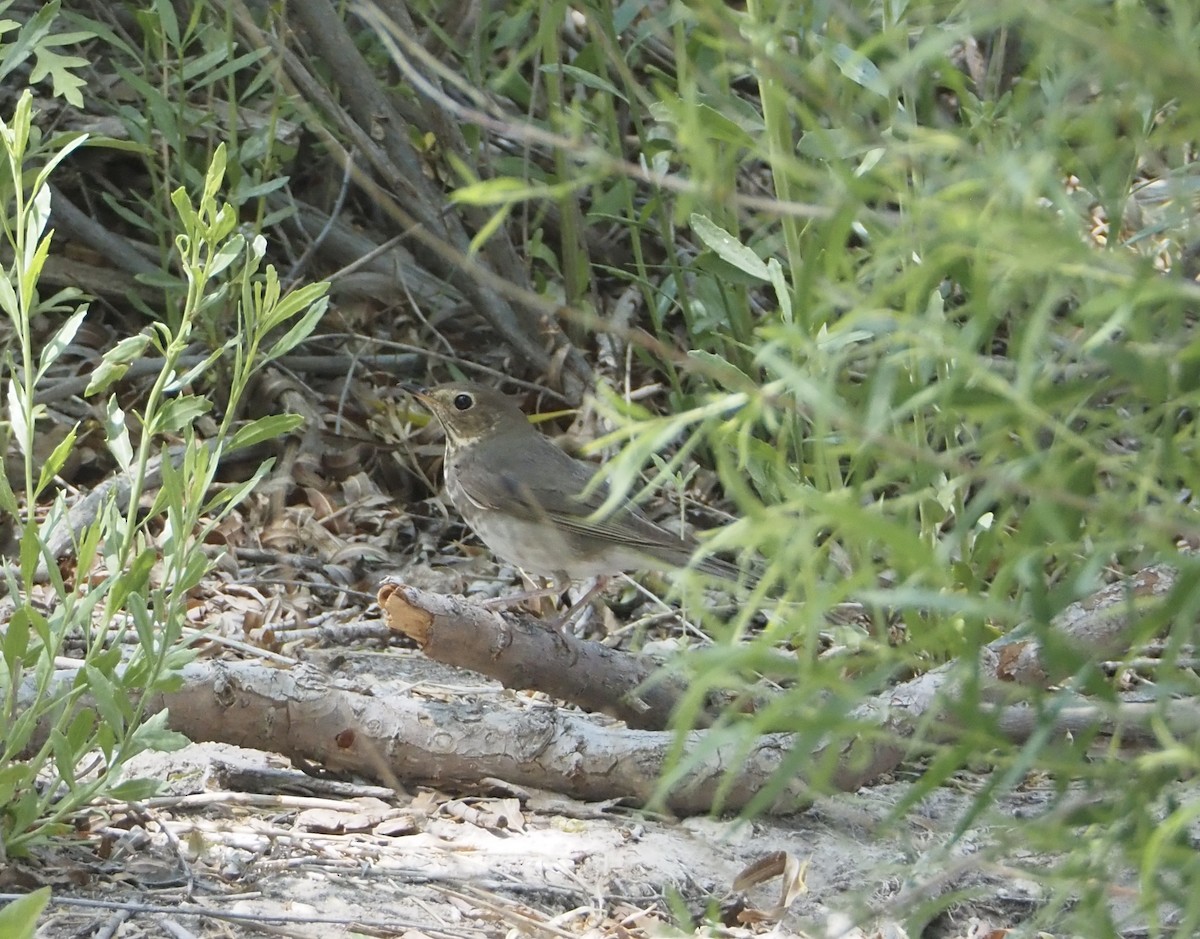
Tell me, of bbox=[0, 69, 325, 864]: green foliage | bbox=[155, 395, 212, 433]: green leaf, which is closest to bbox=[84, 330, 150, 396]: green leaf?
bbox=[0, 69, 325, 864]: green foliage

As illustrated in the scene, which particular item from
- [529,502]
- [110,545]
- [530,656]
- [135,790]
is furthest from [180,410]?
[529,502]

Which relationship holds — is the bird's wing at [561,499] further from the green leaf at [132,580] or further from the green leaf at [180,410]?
the green leaf at [132,580]

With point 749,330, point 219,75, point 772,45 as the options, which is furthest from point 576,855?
point 219,75

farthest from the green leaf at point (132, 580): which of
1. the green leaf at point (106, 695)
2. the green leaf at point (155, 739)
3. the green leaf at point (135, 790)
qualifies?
the green leaf at point (135, 790)

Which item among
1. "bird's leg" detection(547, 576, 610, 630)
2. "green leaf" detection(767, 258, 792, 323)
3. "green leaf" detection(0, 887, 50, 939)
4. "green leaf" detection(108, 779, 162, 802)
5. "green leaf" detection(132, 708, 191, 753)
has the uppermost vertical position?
"green leaf" detection(767, 258, 792, 323)

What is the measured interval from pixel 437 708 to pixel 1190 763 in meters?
2.52

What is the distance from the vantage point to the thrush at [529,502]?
522 centimetres

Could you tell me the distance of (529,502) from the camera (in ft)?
17.5

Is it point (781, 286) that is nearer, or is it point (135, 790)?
point (135, 790)

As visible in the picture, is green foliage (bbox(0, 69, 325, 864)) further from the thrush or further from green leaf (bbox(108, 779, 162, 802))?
the thrush

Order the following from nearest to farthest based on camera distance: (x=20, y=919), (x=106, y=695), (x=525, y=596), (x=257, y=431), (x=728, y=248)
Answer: (x=20, y=919)
(x=106, y=695)
(x=257, y=431)
(x=728, y=248)
(x=525, y=596)

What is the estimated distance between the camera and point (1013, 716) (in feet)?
12.9

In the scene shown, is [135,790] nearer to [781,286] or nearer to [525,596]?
[781,286]

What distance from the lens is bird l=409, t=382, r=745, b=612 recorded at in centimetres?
522
